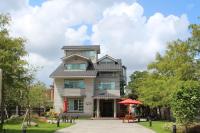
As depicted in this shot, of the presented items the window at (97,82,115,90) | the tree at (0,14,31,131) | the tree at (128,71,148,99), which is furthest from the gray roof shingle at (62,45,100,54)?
the tree at (0,14,31,131)

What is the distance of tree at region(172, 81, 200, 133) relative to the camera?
24.9 m

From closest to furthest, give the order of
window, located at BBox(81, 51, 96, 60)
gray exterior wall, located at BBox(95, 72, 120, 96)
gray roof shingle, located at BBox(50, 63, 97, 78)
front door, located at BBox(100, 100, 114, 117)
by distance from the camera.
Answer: gray roof shingle, located at BBox(50, 63, 97, 78), gray exterior wall, located at BBox(95, 72, 120, 96), front door, located at BBox(100, 100, 114, 117), window, located at BBox(81, 51, 96, 60)

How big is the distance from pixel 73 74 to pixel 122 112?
10.8m

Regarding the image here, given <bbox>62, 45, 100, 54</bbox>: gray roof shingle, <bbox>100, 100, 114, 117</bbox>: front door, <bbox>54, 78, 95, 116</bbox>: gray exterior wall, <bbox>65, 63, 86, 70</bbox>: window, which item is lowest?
<bbox>100, 100, 114, 117</bbox>: front door

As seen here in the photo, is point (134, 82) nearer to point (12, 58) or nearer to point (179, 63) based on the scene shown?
point (179, 63)

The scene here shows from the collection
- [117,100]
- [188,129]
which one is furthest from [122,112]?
[188,129]

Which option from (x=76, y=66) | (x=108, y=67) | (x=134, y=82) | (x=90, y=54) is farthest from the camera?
(x=134, y=82)

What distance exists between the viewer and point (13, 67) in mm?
26156

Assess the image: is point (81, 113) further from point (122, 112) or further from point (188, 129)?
point (188, 129)

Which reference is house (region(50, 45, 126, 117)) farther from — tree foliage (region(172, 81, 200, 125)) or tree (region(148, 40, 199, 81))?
tree foliage (region(172, 81, 200, 125))

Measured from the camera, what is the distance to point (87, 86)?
6016cm

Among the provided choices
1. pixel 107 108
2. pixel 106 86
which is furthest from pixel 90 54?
pixel 107 108

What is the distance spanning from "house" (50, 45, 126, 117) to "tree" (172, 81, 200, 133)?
1343 inches

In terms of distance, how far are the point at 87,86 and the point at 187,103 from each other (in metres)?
35.9
